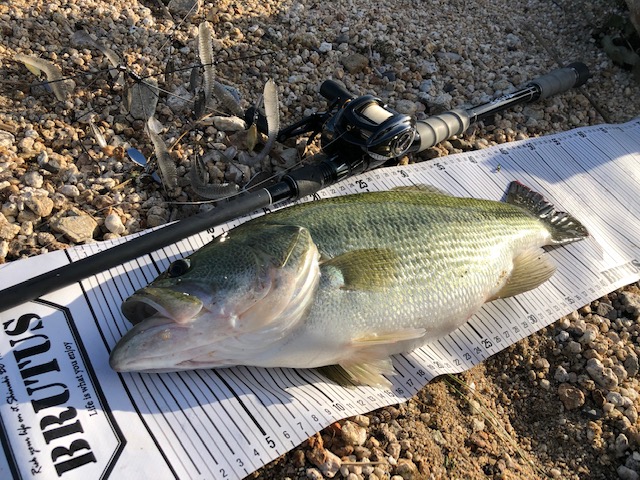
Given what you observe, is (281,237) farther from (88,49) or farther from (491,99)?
(491,99)

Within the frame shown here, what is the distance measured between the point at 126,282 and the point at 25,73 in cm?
183

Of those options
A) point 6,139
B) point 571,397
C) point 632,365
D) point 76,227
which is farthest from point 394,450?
point 6,139

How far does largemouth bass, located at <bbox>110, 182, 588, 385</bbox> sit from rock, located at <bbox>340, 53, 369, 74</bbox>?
74.5 inches

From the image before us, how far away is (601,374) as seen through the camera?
301 centimetres

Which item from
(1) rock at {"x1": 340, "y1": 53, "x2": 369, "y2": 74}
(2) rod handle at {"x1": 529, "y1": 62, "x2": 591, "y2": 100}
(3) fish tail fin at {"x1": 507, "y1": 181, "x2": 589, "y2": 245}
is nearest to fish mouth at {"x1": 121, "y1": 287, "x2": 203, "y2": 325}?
(3) fish tail fin at {"x1": 507, "y1": 181, "x2": 589, "y2": 245}

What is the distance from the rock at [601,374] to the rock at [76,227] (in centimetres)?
287

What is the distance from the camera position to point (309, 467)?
2336 mm

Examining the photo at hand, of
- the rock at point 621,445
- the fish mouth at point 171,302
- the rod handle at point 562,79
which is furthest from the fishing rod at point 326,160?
the rock at point 621,445

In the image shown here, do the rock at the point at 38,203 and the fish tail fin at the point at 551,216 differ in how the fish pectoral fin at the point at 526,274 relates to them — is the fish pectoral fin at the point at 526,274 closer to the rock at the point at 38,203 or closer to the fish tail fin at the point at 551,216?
the fish tail fin at the point at 551,216

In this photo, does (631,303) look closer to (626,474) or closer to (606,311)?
(606,311)

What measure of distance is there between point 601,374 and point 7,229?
10.9 feet

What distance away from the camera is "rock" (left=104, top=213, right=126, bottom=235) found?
3.09 metres

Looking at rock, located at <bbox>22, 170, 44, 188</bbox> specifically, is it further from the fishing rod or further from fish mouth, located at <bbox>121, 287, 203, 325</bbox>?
fish mouth, located at <bbox>121, 287, 203, 325</bbox>

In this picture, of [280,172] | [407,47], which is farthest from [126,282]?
[407,47]
